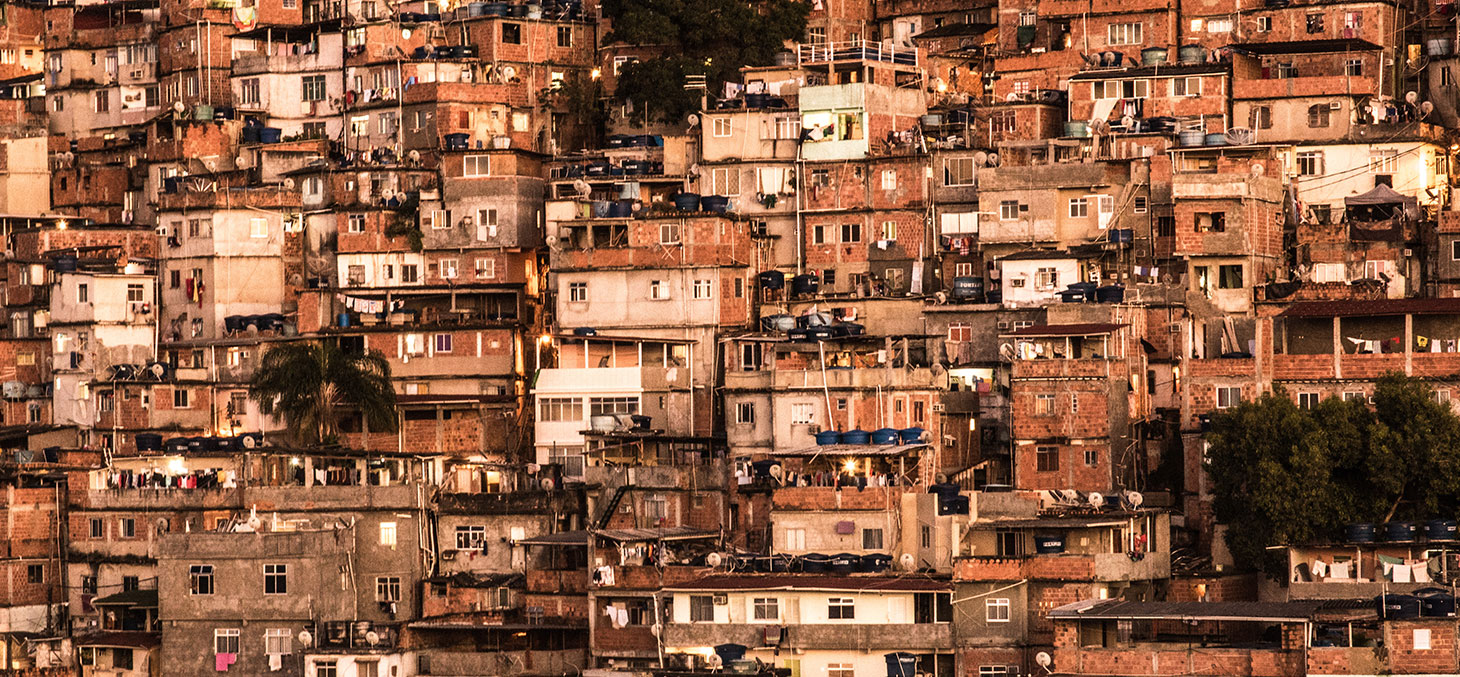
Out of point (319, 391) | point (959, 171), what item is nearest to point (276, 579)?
point (319, 391)

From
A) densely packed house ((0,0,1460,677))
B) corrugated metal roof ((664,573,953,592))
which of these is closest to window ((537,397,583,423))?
densely packed house ((0,0,1460,677))

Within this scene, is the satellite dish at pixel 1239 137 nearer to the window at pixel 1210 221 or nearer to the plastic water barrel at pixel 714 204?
the window at pixel 1210 221

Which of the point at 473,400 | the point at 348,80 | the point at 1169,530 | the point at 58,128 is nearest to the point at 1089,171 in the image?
the point at 1169,530

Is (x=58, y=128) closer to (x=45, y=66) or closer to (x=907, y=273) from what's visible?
(x=45, y=66)

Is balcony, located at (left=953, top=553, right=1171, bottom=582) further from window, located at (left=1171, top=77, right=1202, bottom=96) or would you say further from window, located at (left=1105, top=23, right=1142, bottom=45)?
window, located at (left=1105, top=23, right=1142, bottom=45)

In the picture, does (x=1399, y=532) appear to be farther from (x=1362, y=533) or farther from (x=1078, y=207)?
(x=1078, y=207)
